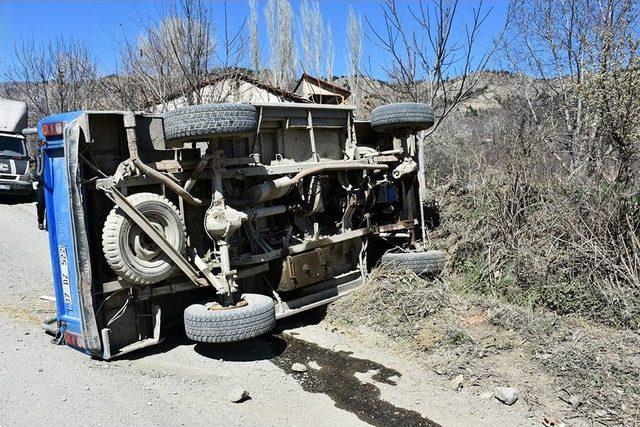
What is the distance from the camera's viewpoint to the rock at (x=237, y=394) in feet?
14.1

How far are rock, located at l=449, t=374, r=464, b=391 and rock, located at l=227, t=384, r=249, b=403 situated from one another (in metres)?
1.73

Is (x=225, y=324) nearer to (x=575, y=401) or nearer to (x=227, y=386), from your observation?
(x=227, y=386)

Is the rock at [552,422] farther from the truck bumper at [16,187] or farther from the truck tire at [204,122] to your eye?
the truck bumper at [16,187]

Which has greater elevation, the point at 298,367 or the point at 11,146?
the point at 11,146

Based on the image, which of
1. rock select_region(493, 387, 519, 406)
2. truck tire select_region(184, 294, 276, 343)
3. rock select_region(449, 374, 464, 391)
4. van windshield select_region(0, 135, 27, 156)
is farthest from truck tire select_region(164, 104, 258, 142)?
van windshield select_region(0, 135, 27, 156)

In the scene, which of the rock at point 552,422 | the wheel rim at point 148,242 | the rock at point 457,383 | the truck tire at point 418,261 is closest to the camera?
the rock at point 552,422

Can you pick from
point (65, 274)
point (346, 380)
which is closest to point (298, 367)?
point (346, 380)

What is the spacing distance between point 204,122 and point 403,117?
319cm

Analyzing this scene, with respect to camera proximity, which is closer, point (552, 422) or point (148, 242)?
point (552, 422)

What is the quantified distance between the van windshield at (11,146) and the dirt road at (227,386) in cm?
1010

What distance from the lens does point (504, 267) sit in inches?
263

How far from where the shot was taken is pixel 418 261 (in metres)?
6.86

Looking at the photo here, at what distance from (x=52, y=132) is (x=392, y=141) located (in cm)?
455

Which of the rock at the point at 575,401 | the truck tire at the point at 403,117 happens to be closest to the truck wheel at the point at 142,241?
the truck tire at the point at 403,117
